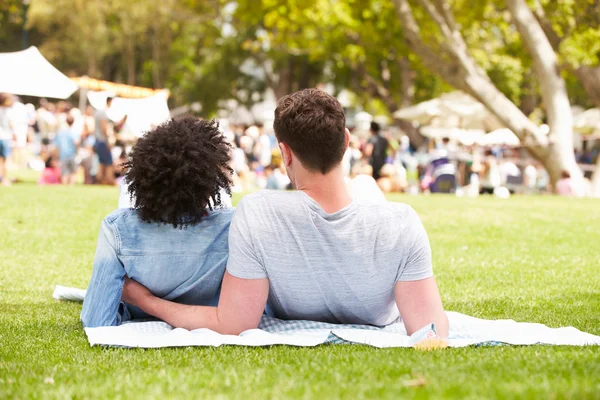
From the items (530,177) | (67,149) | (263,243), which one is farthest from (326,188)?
(530,177)

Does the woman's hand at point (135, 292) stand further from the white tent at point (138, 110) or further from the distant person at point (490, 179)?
the white tent at point (138, 110)

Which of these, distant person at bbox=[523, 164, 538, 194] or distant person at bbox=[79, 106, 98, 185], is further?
distant person at bbox=[523, 164, 538, 194]

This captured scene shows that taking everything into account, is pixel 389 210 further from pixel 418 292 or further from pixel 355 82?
pixel 355 82

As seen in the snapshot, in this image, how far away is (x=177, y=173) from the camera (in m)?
4.64

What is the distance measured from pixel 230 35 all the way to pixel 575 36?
30.9 metres

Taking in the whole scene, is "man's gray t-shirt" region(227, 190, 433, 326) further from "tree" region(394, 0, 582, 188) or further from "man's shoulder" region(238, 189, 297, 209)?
"tree" region(394, 0, 582, 188)

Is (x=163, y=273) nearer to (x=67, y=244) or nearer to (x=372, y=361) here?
(x=372, y=361)

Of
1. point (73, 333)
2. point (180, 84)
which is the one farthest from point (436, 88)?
point (73, 333)

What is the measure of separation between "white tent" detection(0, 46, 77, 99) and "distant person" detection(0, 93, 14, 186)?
0.32 metres

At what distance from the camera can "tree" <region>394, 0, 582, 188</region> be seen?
22094 mm

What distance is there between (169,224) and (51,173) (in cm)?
1740

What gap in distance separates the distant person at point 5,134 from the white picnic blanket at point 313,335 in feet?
46.4

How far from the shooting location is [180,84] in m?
58.1

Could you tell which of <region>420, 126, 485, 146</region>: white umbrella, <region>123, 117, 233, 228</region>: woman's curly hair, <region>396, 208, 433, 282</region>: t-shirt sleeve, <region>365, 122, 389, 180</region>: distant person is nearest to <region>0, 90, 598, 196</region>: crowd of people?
<region>365, 122, 389, 180</region>: distant person
